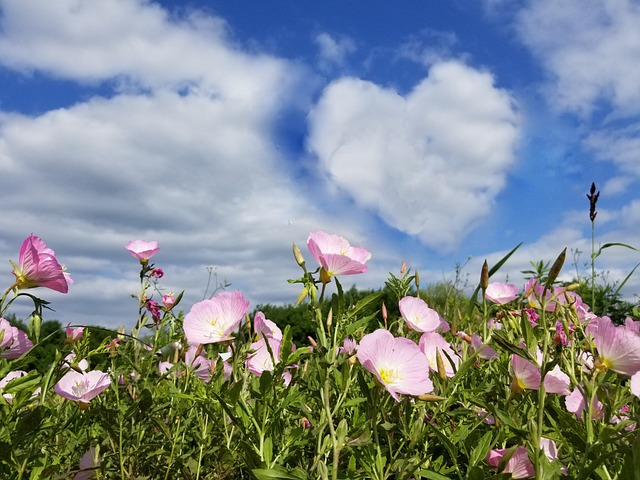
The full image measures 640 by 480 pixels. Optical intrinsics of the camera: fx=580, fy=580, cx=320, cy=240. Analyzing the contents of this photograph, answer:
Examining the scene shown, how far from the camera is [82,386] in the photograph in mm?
2178

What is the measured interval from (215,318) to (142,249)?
1.18m

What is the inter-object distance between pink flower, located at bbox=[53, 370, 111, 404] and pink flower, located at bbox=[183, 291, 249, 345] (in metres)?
0.67

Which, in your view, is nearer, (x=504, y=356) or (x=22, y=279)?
(x=22, y=279)

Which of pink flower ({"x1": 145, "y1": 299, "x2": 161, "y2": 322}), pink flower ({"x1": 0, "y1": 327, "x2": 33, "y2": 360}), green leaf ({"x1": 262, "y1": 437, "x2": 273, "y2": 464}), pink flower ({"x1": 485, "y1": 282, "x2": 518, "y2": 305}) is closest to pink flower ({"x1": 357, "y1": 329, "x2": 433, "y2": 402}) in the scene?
green leaf ({"x1": 262, "y1": 437, "x2": 273, "y2": 464})

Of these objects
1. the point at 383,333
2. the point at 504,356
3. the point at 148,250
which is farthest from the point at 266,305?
the point at 383,333

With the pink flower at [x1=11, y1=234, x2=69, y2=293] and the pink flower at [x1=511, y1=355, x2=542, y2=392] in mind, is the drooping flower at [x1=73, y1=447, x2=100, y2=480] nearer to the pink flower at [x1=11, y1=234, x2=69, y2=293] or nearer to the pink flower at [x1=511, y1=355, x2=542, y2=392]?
the pink flower at [x1=11, y1=234, x2=69, y2=293]

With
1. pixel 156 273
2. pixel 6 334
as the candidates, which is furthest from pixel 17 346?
pixel 156 273

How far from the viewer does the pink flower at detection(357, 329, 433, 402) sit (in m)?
1.29

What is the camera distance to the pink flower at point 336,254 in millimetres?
1319

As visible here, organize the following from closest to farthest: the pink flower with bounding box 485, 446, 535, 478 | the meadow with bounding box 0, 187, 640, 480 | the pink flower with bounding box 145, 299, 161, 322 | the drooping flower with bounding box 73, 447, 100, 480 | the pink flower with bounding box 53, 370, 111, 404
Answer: the meadow with bounding box 0, 187, 640, 480 < the pink flower with bounding box 485, 446, 535, 478 < the drooping flower with bounding box 73, 447, 100, 480 < the pink flower with bounding box 53, 370, 111, 404 < the pink flower with bounding box 145, 299, 161, 322

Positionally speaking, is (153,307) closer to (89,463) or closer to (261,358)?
(89,463)

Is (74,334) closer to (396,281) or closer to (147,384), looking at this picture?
(147,384)

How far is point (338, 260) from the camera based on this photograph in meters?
1.32

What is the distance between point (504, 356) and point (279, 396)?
0.99m
